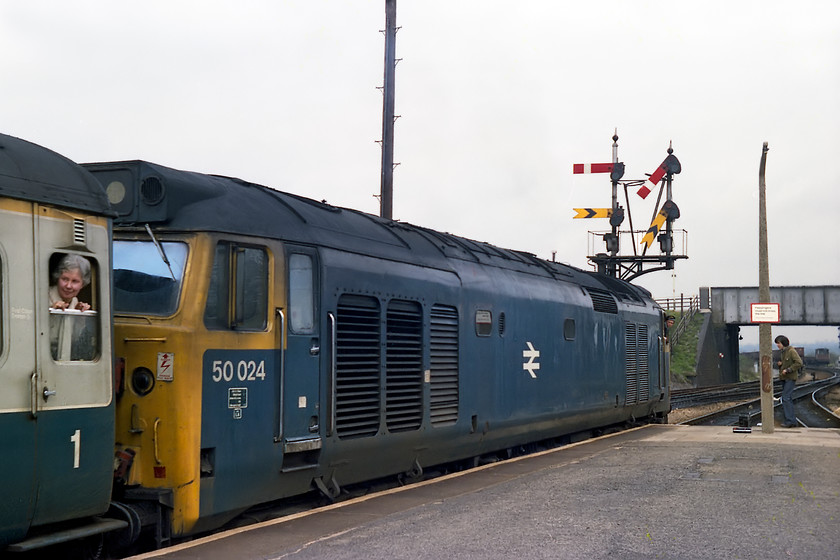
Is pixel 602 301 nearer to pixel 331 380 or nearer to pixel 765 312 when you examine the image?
pixel 765 312

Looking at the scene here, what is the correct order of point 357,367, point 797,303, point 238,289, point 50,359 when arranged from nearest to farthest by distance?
1. point 50,359
2. point 238,289
3. point 357,367
4. point 797,303

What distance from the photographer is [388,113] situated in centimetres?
1969

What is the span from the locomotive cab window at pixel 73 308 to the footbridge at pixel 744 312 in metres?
47.6

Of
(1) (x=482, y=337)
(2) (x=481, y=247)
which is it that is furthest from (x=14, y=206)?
(2) (x=481, y=247)

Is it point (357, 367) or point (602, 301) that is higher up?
point (602, 301)

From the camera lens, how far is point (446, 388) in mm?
10898

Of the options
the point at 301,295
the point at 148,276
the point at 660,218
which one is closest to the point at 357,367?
the point at 301,295

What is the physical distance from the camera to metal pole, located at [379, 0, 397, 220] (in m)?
19.2

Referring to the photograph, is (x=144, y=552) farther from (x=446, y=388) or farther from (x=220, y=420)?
→ (x=446, y=388)

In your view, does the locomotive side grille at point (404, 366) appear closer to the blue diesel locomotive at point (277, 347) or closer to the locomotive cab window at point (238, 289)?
the blue diesel locomotive at point (277, 347)

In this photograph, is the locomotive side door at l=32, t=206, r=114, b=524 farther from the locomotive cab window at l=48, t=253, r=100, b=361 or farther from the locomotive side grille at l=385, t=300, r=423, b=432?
the locomotive side grille at l=385, t=300, r=423, b=432

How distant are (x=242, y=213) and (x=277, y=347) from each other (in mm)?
1171

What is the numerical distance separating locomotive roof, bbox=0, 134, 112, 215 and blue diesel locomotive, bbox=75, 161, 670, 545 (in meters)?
0.99

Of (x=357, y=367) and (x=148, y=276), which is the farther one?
(x=357, y=367)
